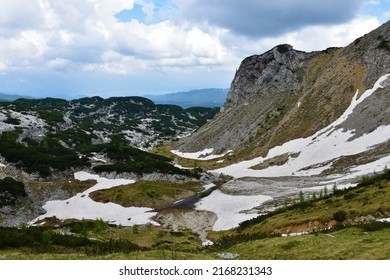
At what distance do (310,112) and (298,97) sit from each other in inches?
989

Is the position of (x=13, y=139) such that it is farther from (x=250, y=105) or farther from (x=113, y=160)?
(x=250, y=105)

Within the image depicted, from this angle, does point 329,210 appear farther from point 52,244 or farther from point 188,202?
point 188,202

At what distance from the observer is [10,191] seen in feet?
258

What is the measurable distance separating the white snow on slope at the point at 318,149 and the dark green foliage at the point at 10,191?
59.6m

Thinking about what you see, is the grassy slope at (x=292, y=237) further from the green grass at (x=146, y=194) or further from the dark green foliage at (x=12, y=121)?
the dark green foliage at (x=12, y=121)

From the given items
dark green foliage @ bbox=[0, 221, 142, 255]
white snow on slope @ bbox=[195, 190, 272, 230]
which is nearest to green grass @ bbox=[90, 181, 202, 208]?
white snow on slope @ bbox=[195, 190, 272, 230]

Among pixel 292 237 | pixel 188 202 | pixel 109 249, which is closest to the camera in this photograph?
pixel 292 237

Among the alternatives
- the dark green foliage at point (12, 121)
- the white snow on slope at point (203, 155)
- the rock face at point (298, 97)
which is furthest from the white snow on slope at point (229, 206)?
the dark green foliage at point (12, 121)

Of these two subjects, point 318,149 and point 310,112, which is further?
point 310,112

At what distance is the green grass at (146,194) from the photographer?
84.2m

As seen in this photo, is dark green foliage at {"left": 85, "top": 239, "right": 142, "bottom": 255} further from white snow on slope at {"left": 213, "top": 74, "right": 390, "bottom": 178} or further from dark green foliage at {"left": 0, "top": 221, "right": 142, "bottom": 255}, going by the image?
white snow on slope at {"left": 213, "top": 74, "right": 390, "bottom": 178}

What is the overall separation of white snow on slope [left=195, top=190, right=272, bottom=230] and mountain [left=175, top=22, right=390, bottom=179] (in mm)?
24751

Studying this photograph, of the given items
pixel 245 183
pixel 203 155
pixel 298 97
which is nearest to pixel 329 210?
pixel 245 183
